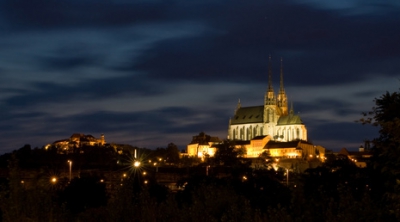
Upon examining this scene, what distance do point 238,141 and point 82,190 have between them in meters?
157

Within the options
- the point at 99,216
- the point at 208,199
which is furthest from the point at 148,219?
the point at 208,199

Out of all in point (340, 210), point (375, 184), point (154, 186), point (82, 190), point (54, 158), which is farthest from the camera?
point (54, 158)

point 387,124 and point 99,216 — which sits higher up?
point 387,124

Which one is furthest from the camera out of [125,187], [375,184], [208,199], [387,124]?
[375,184]

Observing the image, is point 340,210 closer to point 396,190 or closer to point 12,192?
point 396,190

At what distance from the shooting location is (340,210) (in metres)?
14.3

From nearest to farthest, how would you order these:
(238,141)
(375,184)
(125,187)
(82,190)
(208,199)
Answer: (125,187) < (208,199) < (375,184) < (82,190) < (238,141)

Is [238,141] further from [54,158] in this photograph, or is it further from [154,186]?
[154,186]

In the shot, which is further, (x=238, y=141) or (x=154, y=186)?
(x=238, y=141)

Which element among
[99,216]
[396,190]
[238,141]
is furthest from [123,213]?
[238,141]

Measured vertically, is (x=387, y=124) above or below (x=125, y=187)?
above

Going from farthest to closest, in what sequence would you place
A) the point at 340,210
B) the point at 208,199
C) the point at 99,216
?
Answer: the point at 208,199
the point at 99,216
the point at 340,210

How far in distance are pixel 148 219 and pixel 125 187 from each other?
1565 millimetres

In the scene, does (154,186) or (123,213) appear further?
(154,186)
